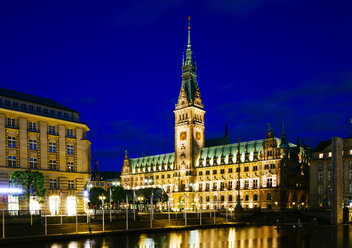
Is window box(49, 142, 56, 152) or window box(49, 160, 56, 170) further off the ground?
window box(49, 142, 56, 152)

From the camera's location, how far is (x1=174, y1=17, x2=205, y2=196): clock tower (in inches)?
7008

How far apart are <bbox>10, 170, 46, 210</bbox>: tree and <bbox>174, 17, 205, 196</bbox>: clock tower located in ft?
352

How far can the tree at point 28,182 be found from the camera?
70.5 meters

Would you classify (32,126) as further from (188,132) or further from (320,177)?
(188,132)

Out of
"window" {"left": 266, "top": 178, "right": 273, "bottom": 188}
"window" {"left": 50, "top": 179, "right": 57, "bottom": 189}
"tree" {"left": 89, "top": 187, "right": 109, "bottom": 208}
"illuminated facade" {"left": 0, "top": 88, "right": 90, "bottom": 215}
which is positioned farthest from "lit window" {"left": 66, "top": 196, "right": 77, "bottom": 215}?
"window" {"left": 266, "top": 178, "right": 273, "bottom": 188}

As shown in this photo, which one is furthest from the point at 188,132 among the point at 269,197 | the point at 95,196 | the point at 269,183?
the point at 95,196

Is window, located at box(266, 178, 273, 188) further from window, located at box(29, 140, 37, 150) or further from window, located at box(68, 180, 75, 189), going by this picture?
window, located at box(29, 140, 37, 150)

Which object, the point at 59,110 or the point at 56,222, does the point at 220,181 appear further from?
the point at 56,222

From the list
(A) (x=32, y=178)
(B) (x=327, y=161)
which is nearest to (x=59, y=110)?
(A) (x=32, y=178)

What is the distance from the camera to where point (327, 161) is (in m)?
112

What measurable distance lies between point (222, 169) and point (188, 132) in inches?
949

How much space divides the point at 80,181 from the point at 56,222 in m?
26.6

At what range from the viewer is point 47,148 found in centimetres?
8581

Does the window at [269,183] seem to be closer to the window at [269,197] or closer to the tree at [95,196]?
the window at [269,197]
